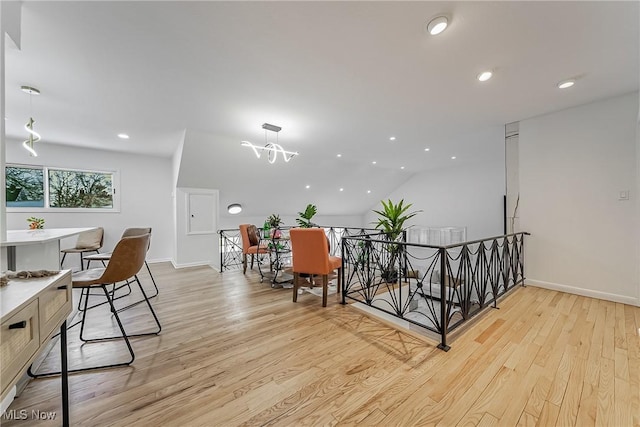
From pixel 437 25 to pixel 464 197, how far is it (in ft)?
22.1

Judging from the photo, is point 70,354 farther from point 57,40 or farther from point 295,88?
point 295,88

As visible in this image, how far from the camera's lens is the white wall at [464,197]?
21.9 ft

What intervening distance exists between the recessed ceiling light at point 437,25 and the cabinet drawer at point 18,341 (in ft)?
8.83

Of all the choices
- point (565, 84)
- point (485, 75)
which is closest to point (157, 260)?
point (485, 75)

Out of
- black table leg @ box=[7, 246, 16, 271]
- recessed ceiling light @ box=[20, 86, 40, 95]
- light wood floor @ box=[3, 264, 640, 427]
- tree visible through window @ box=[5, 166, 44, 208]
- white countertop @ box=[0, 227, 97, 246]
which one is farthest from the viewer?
tree visible through window @ box=[5, 166, 44, 208]

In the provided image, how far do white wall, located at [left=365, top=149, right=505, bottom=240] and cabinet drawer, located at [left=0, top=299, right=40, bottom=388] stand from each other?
800 cm

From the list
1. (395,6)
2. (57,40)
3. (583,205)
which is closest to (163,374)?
(57,40)

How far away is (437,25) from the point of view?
1709 mm

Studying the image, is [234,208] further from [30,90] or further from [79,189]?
[30,90]

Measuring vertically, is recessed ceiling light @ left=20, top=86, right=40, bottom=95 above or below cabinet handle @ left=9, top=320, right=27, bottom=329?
above

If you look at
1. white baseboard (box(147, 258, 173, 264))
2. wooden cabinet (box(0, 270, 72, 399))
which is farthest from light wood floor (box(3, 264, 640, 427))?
white baseboard (box(147, 258, 173, 264))

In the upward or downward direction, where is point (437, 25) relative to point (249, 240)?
upward

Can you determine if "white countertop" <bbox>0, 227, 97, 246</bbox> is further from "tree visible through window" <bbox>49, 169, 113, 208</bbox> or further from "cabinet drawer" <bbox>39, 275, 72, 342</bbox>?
"tree visible through window" <bbox>49, 169, 113, 208</bbox>

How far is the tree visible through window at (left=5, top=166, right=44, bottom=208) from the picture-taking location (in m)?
4.37
